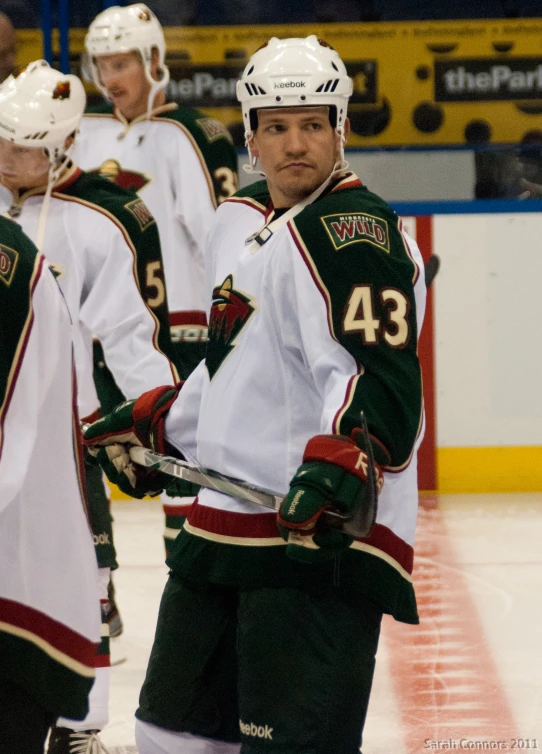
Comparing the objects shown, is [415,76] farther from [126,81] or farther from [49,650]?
[49,650]

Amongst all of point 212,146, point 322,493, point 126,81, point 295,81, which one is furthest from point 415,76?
point 322,493

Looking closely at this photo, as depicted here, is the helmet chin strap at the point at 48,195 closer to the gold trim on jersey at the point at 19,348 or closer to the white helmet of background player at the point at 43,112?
the white helmet of background player at the point at 43,112

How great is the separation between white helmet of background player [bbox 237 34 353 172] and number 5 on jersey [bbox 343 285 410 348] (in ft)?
0.83

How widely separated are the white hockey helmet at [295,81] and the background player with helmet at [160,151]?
2000 mm

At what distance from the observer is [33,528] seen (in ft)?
5.38

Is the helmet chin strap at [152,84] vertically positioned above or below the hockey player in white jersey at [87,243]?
above

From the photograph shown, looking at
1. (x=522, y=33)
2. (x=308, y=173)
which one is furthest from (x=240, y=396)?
(x=522, y=33)

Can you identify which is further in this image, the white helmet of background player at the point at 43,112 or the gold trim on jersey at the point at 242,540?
the white helmet of background player at the point at 43,112

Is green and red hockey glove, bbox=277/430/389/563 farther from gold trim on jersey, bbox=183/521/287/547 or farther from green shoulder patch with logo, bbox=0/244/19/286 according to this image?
green shoulder patch with logo, bbox=0/244/19/286

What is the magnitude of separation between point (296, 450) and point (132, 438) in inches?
13.9

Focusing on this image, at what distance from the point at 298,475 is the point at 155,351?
1.27 metres

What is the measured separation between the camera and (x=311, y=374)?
6.07ft

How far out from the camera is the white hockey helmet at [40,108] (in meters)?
2.71

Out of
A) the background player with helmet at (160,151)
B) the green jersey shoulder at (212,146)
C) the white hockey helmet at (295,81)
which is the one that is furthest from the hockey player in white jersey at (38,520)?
the green jersey shoulder at (212,146)
